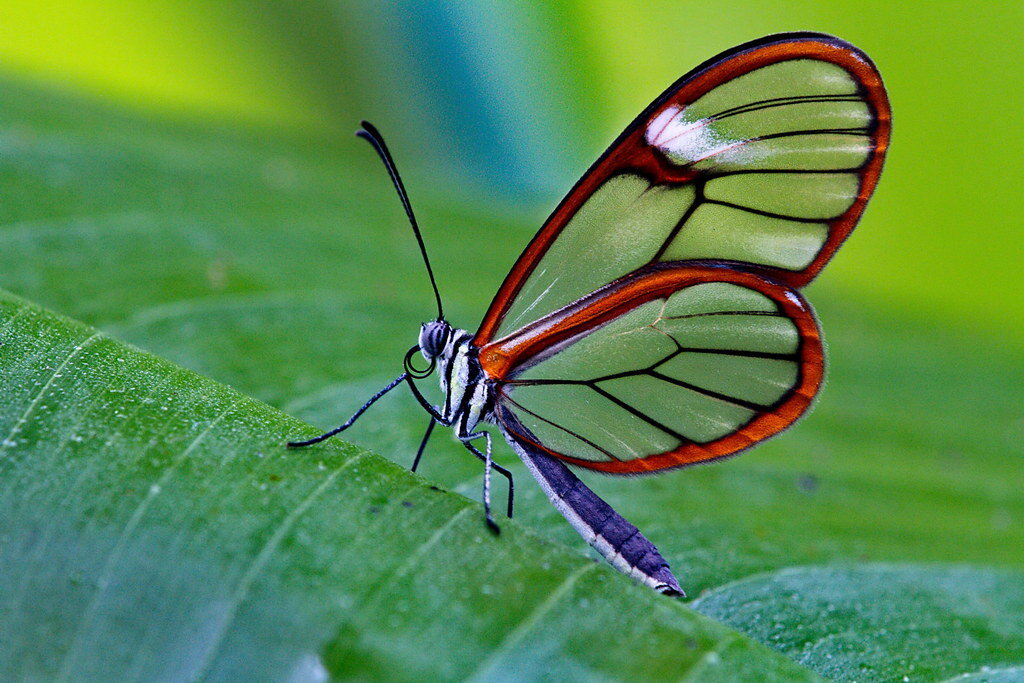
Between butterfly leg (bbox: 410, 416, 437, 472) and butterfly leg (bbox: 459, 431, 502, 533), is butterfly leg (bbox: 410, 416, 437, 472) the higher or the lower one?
the higher one

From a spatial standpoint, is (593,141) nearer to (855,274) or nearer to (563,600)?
(855,274)

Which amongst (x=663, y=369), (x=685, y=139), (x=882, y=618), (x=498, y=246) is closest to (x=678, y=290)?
(x=663, y=369)

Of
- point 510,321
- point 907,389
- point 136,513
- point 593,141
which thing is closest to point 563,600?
point 136,513

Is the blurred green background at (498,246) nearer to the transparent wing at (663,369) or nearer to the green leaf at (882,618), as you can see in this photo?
the green leaf at (882,618)

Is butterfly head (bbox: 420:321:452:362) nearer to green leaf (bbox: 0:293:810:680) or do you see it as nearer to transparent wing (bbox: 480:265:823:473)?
transparent wing (bbox: 480:265:823:473)

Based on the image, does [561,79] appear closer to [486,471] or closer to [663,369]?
[663,369]

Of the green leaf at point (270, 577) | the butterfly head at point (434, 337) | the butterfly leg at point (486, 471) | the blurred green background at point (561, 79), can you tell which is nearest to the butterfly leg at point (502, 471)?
the butterfly leg at point (486, 471)

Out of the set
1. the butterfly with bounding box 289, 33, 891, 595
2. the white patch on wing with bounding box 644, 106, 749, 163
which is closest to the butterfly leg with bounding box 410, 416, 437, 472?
the butterfly with bounding box 289, 33, 891, 595
